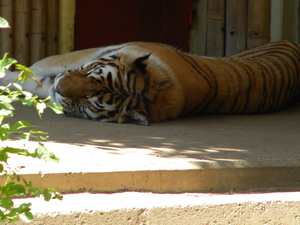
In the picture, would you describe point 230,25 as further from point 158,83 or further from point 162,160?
point 162,160

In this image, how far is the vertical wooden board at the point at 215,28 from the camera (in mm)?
6531

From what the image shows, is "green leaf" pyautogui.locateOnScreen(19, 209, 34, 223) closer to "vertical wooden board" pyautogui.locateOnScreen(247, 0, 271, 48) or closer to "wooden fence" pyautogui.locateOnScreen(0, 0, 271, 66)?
"wooden fence" pyautogui.locateOnScreen(0, 0, 271, 66)

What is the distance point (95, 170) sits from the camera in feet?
7.42

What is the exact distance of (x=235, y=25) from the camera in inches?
254

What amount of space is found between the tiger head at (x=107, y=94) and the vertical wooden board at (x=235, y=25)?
8.89 ft

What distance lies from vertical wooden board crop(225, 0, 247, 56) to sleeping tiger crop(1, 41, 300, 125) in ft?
3.64

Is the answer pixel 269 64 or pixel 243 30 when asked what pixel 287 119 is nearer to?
pixel 269 64

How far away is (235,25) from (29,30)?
2708 millimetres

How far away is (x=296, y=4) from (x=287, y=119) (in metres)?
2.42

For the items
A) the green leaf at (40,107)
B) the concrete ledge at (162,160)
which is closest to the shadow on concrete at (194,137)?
the concrete ledge at (162,160)

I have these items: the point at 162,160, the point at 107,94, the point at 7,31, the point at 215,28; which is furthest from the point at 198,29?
the point at 162,160

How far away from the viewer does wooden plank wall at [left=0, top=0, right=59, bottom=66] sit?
5.86m

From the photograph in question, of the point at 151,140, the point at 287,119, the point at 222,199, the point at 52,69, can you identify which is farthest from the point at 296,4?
the point at 222,199

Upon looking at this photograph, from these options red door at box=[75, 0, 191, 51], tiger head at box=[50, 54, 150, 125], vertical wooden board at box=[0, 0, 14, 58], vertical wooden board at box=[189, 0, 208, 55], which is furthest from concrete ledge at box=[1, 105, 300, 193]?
vertical wooden board at box=[189, 0, 208, 55]
